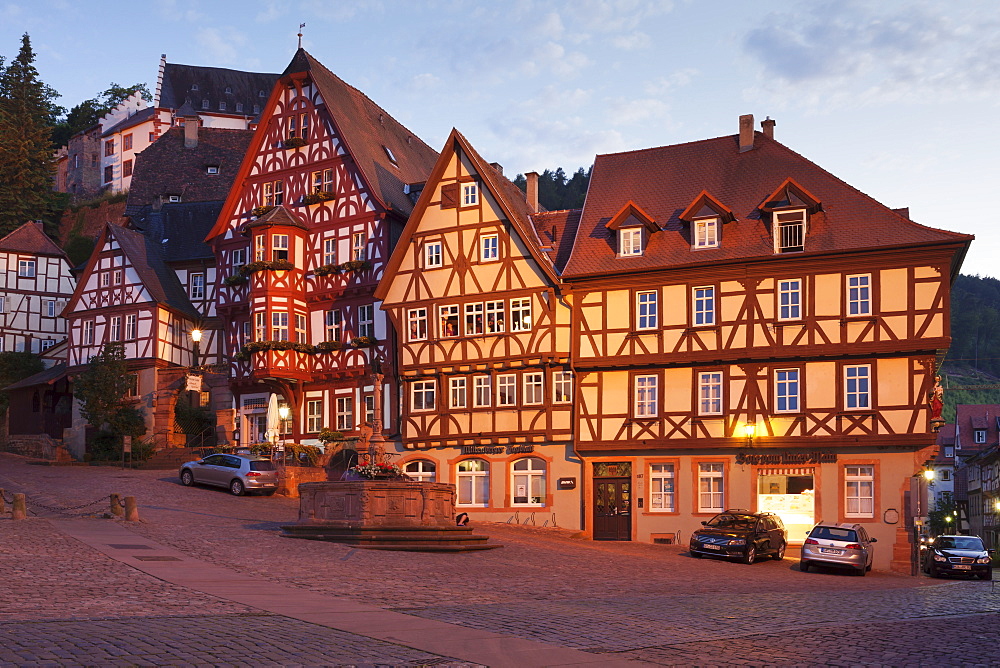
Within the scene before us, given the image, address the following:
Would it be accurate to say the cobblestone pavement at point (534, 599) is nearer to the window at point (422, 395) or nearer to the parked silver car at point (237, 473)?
the parked silver car at point (237, 473)

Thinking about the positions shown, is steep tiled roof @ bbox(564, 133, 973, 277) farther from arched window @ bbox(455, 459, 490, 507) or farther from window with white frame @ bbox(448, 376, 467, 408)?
arched window @ bbox(455, 459, 490, 507)

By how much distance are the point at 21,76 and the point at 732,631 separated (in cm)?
8893

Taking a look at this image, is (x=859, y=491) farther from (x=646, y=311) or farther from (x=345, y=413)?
(x=345, y=413)

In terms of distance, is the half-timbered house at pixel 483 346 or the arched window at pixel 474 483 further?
the arched window at pixel 474 483

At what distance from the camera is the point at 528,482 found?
40719 mm

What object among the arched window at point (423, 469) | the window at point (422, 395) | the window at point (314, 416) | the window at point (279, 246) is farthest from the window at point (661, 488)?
the window at point (279, 246)

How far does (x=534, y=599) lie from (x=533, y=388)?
2160cm

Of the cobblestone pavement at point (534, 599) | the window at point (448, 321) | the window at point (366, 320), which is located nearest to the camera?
the cobblestone pavement at point (534, 599)

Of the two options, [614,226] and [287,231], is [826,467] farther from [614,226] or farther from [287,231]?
[287,231]

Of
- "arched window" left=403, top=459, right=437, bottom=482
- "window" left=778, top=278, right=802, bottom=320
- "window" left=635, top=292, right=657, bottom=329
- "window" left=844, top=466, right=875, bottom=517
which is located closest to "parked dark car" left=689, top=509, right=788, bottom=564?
"window" left=844, top=466, right=875, bottom=517

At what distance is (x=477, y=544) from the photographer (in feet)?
95.1

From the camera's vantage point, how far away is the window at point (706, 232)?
39.3m

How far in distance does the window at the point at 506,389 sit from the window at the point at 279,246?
12610 mm

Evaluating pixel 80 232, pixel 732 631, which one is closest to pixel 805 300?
pixel 732 631
